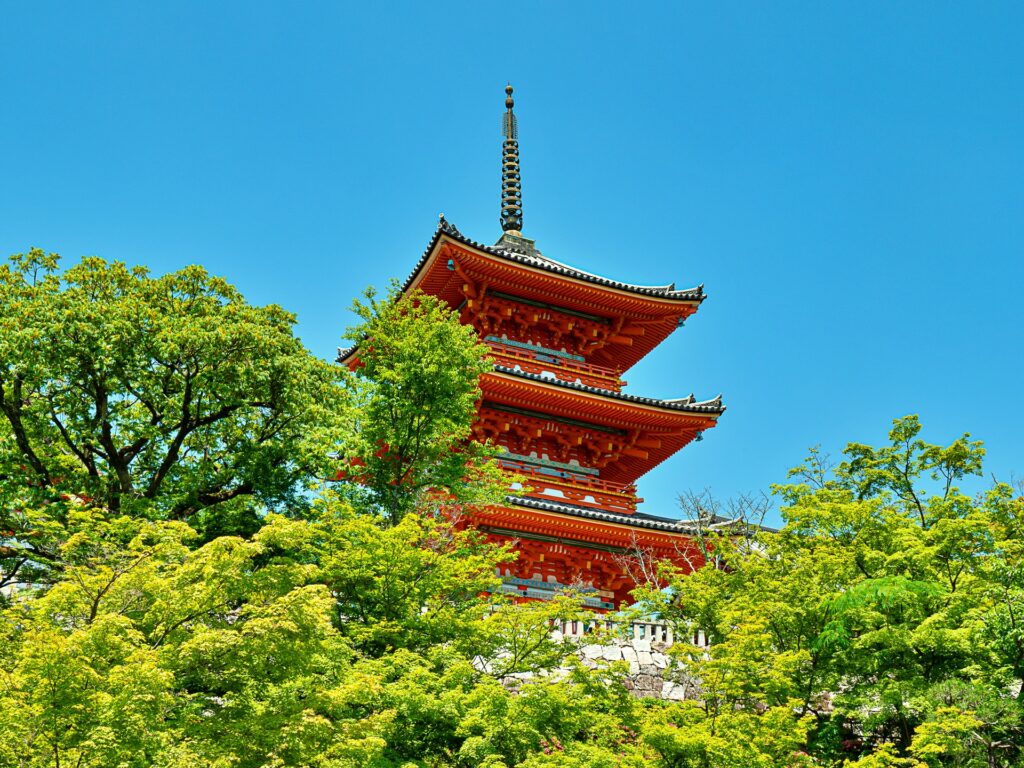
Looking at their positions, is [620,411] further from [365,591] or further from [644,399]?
[365,591]

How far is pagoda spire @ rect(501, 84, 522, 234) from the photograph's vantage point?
104 feet

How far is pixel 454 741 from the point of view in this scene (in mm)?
12617

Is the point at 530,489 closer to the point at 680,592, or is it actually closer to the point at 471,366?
the point at 471,366

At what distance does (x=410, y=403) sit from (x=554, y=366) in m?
10.2

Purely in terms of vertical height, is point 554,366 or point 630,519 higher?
point 554,366

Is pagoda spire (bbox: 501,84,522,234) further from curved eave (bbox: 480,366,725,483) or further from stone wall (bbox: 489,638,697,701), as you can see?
stone wall (bbox: 489,638,697,701)

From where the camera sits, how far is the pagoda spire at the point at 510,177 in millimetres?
31734

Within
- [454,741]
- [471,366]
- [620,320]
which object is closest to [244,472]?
[471,366]

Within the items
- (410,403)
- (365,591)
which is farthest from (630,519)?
(365,591)

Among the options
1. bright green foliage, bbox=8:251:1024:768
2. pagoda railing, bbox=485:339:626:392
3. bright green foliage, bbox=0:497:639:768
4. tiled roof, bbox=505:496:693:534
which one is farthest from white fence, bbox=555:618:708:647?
pagoda railing, bbox=485:339:626:392

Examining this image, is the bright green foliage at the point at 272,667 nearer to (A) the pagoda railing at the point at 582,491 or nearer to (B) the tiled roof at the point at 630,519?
(B) the tiled roof at the point at 630,519

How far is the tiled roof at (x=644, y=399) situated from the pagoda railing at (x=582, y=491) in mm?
2356

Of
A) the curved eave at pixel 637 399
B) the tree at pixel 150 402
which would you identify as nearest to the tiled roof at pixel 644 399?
the curved eave at pixel 637 399

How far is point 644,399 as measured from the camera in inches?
1028
